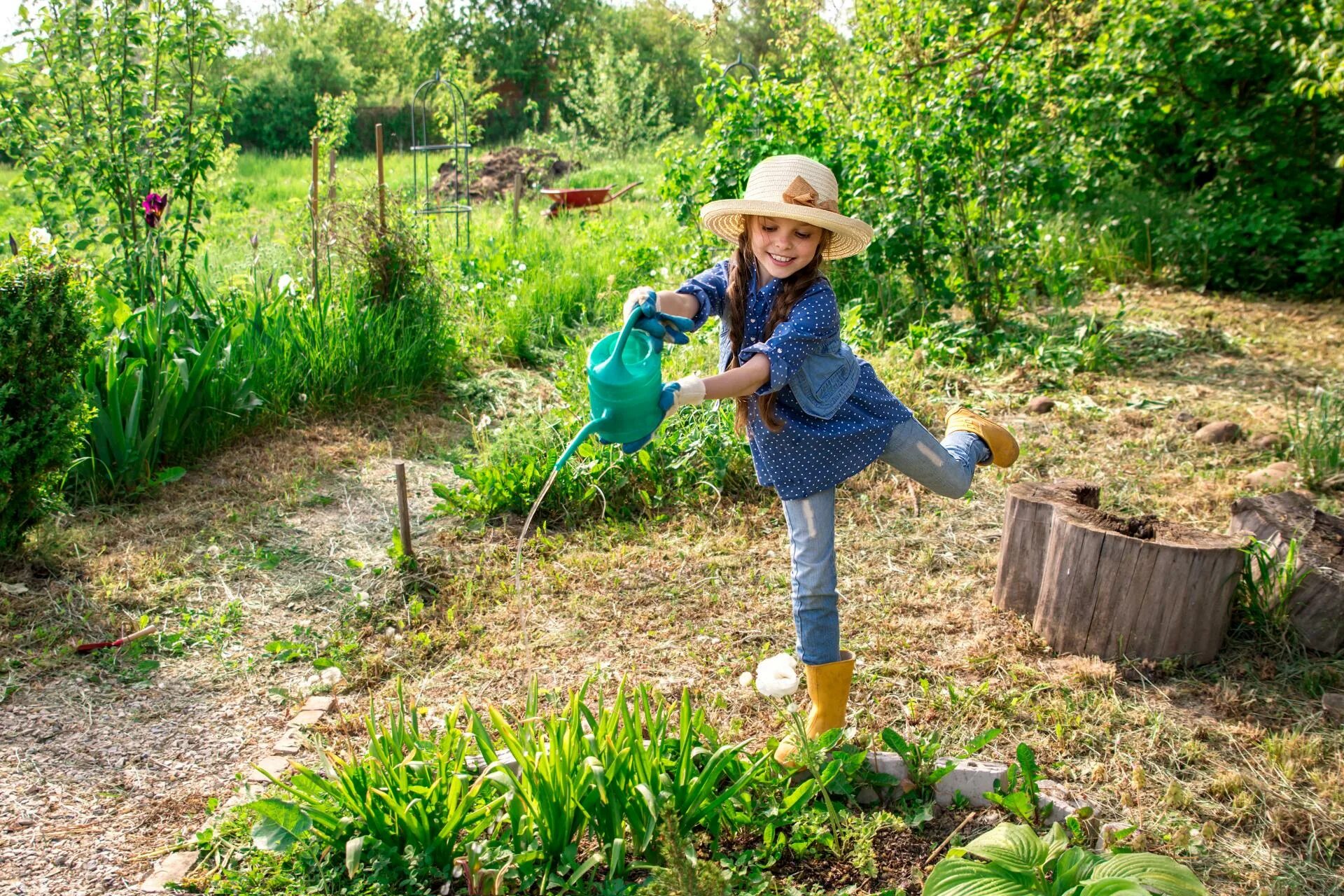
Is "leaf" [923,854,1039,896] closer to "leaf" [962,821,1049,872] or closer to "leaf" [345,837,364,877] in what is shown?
"leaf" [962,821,1049,872]

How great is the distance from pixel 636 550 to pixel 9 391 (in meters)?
2.22

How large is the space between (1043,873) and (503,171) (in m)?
14.8

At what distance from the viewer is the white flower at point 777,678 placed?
2080 mm

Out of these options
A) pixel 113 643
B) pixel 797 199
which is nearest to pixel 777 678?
pixel 797 199

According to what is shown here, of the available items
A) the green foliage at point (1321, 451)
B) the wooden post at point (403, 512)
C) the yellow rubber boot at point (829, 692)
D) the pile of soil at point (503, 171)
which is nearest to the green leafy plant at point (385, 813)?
the yellow rubber boot at point (829, 692)

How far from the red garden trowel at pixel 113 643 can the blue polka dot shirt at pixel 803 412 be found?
6.78 feet

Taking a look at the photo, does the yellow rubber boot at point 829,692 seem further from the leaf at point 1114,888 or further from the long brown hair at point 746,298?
the leaf at point 1114,888

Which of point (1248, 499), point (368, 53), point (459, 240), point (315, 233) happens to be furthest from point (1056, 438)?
point (368, 53)

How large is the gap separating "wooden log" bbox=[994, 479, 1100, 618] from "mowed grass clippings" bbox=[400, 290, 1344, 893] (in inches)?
3.5

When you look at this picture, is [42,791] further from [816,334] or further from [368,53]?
[368,53]

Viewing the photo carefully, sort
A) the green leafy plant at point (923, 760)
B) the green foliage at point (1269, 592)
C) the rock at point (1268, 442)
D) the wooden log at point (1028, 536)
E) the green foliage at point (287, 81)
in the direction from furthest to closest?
1. the green foliage at point (287, 81)
2. the rock at point (1268, 442)
3. the wooden log at point (1028, 536)
4. the green foliage at point (1269, 592)
5. the green leafy plant at point (923, 760)

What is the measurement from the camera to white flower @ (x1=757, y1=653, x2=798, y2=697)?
2080 millimetres

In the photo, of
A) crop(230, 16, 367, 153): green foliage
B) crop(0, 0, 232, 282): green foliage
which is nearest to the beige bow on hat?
crop(0, 0, 232, 282): green foliage

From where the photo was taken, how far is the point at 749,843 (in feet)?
7.38
